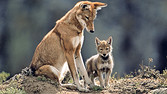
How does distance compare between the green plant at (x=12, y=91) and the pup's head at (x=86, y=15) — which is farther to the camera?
the pup's head at (x=86, y=15)

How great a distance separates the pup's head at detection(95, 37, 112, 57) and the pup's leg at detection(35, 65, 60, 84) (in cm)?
160

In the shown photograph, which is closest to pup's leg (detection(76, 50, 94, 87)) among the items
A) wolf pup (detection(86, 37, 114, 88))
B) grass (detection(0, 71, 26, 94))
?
wolf pup (detection(86, 37, 114, 88))

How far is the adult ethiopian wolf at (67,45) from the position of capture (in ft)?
29.5

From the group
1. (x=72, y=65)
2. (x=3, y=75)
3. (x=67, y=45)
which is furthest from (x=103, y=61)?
(x=3, y=75)

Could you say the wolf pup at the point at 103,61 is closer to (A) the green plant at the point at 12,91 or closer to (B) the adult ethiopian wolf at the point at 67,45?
(B) the adult ethiopian wolf at the point at 67,45

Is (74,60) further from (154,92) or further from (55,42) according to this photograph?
(154,92)

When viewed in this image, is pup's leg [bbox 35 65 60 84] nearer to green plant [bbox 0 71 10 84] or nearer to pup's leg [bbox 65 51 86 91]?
pup's leg [bbox 65 51 86 91]

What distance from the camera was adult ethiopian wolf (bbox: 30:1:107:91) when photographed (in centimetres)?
898

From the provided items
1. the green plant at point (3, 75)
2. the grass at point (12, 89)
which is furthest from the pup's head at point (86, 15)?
the green plant at point (3, 75)

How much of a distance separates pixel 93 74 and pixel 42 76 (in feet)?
6.31

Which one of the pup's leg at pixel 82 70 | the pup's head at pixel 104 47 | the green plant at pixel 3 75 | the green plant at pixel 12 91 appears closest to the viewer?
the green plant at pixel 12 91

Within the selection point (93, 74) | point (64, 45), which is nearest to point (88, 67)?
point (93, 74)

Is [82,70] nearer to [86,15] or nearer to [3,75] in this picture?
[86,15]

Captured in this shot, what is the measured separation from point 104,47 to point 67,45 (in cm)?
135
